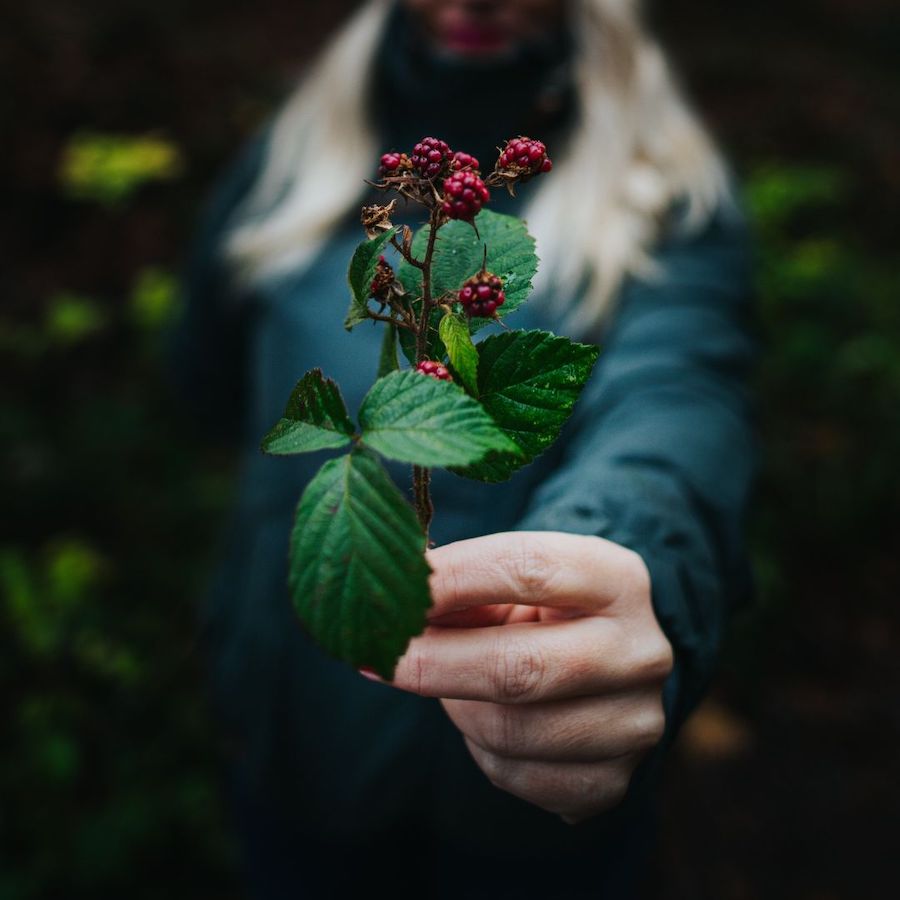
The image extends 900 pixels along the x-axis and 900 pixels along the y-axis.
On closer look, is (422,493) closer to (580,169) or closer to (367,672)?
(367,672)

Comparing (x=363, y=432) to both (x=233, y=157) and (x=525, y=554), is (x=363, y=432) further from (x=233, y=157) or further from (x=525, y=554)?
(x=233, y=157)

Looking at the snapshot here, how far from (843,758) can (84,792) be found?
9.13 ft

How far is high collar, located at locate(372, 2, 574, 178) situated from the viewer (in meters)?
1.76

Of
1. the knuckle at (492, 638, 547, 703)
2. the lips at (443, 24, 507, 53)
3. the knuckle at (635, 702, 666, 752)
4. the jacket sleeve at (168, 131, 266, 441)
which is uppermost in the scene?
the lips at (443, 24, 507, 53)

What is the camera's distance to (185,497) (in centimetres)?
355

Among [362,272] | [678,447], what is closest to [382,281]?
[362,272]

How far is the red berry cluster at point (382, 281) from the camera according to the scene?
64 centimetres

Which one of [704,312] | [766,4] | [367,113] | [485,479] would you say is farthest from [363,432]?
[766,4]

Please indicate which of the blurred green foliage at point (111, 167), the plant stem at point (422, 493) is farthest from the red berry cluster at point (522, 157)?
the blurred green foliage at point (111, 167)

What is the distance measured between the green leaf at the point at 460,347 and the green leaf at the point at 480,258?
38 millimetres

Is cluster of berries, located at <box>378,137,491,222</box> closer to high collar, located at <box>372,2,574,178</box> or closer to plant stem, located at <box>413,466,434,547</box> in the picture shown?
plant stem, located at <box>413,466,434,547</box>

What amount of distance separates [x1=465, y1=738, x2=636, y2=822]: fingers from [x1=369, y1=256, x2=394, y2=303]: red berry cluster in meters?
0.50

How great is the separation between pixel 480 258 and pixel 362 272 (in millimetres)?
131

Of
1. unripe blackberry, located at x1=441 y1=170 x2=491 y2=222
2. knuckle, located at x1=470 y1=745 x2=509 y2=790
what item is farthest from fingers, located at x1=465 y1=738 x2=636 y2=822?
unripe blackberry, located at x1=441 y1=170 x2=491 y2=222
